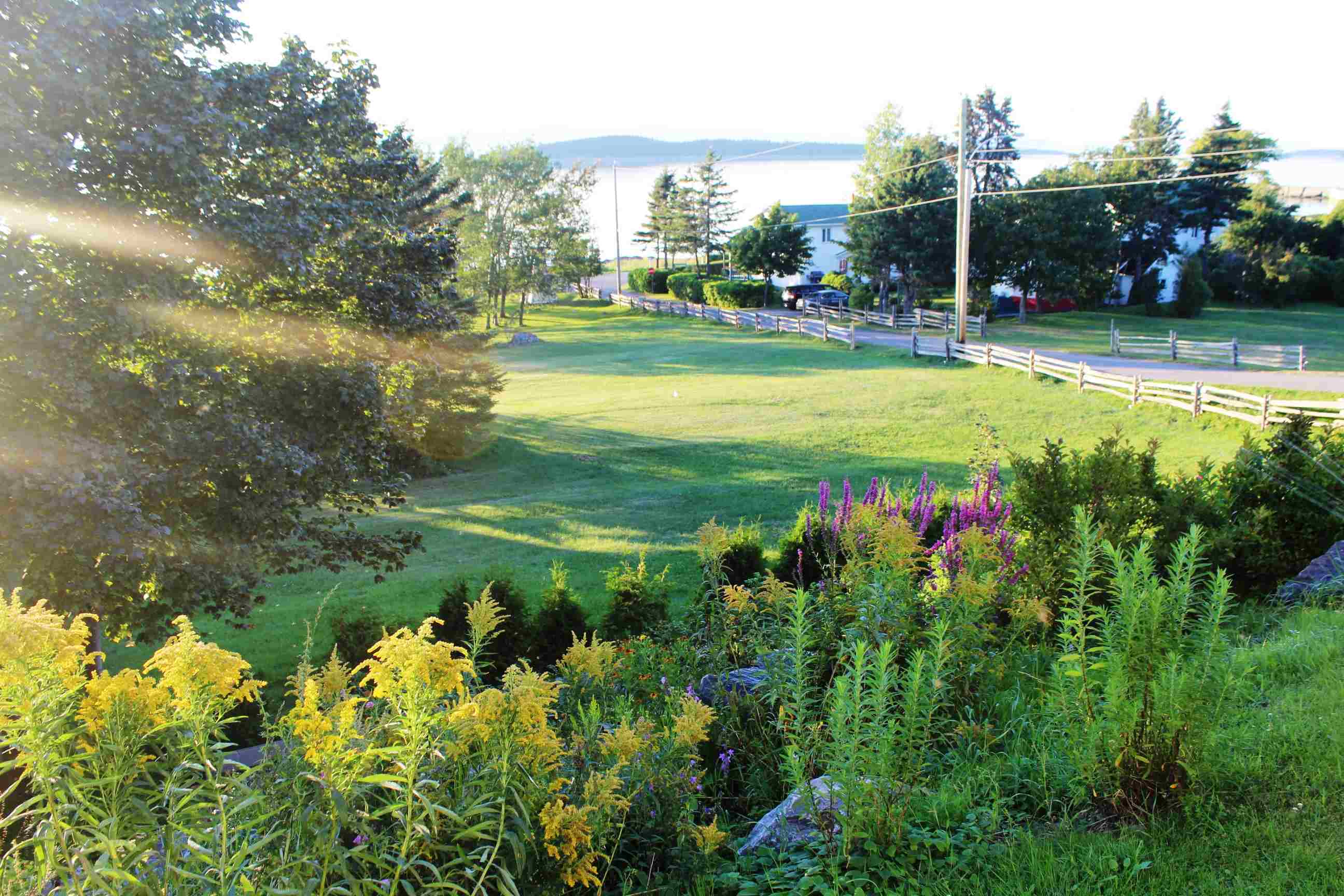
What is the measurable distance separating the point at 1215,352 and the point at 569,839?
101ft

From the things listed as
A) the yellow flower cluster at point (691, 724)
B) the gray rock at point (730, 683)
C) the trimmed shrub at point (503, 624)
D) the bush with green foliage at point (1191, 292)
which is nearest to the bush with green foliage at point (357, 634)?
the trimmed shrub at point (503, 624)

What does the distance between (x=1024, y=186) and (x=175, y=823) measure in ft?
178

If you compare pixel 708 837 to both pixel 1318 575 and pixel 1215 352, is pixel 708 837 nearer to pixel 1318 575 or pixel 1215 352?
pixel 1318 575

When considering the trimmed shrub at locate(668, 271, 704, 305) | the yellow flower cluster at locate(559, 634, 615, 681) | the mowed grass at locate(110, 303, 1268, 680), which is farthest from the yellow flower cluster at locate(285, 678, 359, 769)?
the trimmed shrub at locate(668, 271, 704, 305)

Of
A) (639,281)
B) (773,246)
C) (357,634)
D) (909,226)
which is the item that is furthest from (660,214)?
(357,634)

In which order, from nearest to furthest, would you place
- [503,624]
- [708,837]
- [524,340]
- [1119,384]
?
[708,837], [503,624], [1119,384], [524,340]

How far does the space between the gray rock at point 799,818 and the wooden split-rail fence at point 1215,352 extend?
88.0 ft

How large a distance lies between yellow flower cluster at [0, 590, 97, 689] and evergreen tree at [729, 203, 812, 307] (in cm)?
5550

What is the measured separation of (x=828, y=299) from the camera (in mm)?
56594

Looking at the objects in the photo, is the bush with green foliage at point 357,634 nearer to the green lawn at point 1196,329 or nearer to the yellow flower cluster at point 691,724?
the yellow flower cluster at point 691,724

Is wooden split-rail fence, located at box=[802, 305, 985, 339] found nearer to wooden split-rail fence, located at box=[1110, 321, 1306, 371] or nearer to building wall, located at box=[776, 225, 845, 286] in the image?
wooden split-rail fence, located at box=[1110, 321, 1306, 371]

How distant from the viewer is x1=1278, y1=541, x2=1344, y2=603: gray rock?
6531 millimetres

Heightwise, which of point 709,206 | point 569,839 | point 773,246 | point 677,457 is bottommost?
point 677,457

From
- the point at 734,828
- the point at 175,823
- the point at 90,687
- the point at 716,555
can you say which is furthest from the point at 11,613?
the point at 716,555
